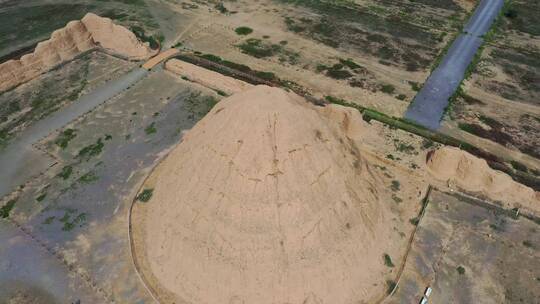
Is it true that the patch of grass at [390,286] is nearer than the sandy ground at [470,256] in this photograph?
Yes

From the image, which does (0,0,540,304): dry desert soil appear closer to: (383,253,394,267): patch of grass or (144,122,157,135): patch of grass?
(383,253,394,267): patch of grass

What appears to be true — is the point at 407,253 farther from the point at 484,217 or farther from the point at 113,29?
the point at 113,29

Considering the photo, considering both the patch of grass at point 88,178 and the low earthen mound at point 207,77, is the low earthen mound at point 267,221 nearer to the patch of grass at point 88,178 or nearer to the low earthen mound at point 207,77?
the patch of grass at point 88,178

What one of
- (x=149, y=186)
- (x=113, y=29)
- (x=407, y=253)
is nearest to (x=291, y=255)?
(x=407, y=253)

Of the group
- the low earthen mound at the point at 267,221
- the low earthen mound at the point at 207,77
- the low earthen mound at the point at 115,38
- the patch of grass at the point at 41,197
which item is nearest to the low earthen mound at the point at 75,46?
the low earthen mound at the point at 115,38

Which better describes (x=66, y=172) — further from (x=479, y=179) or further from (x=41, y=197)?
(x=479, y=179)

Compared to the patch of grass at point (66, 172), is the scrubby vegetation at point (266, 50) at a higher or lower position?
higher

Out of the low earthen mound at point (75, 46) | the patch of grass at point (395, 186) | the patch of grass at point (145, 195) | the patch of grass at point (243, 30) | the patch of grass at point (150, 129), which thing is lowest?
the patch of grass at point (395, 186)

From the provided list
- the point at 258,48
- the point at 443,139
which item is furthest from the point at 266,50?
the point at 443,139
